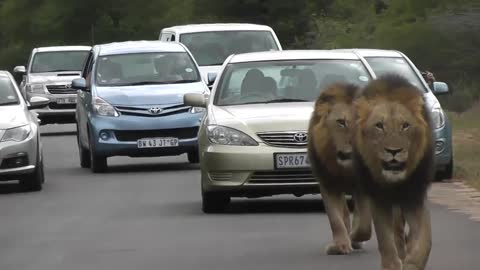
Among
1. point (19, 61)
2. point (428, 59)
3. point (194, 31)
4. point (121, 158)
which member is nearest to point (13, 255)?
point (121, 158)

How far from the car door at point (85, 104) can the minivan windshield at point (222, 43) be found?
14.8ft

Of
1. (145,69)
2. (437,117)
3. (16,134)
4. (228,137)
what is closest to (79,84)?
(145,69)

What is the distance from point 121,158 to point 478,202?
1051 cm

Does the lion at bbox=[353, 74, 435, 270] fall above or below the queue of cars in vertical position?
above

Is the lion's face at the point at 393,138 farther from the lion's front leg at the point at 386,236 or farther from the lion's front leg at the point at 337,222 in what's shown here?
the lion's front leg at the point at 337,222

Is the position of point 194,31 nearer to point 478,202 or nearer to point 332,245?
point 478,202

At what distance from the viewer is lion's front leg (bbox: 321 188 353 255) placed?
12766 mm

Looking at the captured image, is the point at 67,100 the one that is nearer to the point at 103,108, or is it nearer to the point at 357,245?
the point at 103,108

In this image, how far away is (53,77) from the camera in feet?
122

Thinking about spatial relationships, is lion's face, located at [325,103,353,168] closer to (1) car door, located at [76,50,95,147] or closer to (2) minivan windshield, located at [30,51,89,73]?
(1) car door, located at [76,50,95,147]

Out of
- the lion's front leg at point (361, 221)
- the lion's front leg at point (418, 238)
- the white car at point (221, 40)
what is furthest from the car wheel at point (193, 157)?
the lion's front leg at point (418, 238)

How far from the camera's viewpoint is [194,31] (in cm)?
3056

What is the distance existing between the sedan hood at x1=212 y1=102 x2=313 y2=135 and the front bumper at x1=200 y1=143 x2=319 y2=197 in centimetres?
21

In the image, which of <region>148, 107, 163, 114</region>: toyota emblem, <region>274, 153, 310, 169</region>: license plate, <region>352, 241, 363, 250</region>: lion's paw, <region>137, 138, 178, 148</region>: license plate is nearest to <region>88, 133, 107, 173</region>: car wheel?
<region>137, 138, 178, 148</region>: license plate
